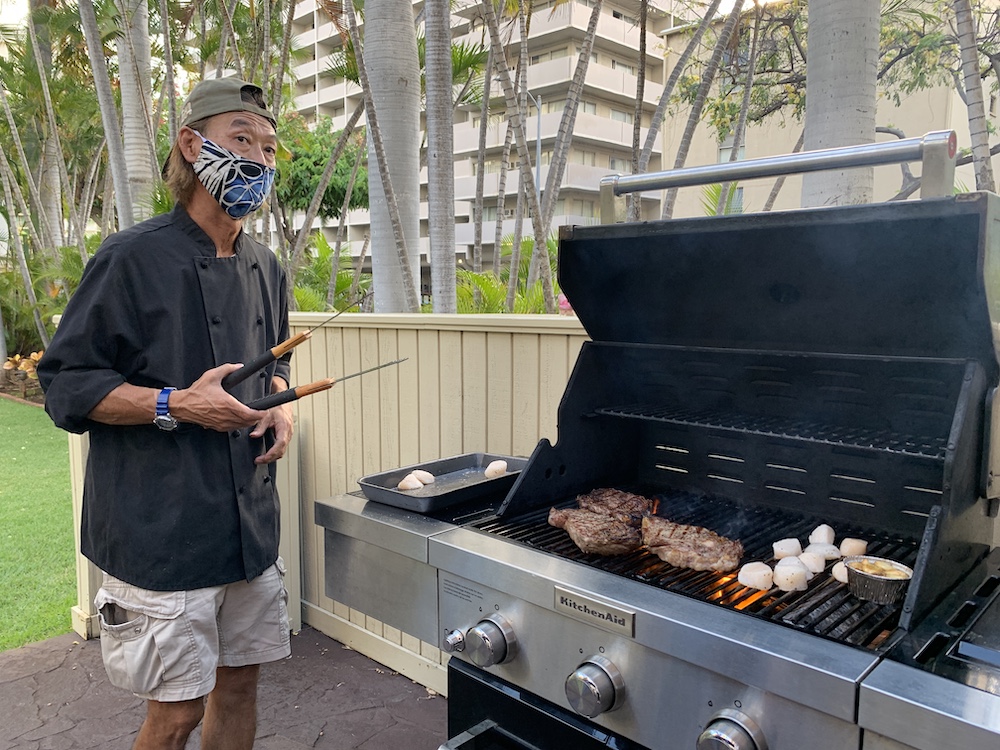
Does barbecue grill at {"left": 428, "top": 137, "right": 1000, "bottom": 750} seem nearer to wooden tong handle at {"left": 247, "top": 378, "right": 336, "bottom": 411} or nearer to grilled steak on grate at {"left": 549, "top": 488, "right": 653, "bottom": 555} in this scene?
grilled steak on grate at {"left": 549, "top": 488, "right": 653, "bottom": 555}

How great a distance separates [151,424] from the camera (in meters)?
1.80

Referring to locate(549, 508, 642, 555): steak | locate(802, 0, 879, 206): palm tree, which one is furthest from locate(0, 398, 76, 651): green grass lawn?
locate(802, 0, 879, 206): palm tree

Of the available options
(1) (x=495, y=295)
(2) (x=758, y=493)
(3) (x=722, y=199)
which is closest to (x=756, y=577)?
(2) (x=758, y=493)

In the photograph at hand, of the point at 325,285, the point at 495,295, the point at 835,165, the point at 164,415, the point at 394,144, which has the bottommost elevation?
the point at 164,415

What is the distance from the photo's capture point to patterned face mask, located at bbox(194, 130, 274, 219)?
74.5 inches

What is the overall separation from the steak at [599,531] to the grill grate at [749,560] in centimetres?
2

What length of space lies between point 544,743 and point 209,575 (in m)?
0.97

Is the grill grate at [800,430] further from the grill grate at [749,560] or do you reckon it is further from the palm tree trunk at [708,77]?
the palm tree trunk at [708,77]

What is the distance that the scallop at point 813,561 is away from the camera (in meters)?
1.43

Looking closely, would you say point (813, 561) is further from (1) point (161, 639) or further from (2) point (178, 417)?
(1) point (161, 639)

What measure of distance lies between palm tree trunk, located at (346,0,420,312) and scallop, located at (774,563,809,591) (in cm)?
347

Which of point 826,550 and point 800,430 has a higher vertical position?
point 800,430

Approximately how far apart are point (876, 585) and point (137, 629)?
175cm

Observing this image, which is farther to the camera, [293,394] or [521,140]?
[521,140]
